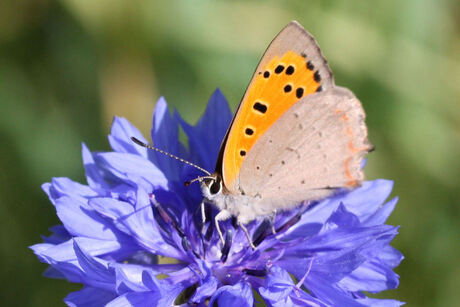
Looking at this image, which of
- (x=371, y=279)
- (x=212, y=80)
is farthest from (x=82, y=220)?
(x=212, y=80)

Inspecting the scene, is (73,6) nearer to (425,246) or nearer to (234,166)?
(234,166)

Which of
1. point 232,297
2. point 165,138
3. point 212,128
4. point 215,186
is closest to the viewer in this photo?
point 232,297

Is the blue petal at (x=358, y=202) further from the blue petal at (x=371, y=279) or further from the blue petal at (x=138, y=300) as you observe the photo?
the blue petal at (x=138, y=300)

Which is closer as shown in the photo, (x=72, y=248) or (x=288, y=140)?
(x=72, y=248)

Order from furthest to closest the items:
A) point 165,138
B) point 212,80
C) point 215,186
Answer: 1. point 212,80
2. point 165,138
3. point 215,186

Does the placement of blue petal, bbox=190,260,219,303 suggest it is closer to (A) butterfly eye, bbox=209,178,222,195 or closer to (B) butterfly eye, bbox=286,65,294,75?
(A) butterfly eye, bbox=209,178,222,195

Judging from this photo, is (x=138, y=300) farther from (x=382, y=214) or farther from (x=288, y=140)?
(x=382, y=214)

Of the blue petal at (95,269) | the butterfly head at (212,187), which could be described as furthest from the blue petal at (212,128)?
the blue petal at (95,269)

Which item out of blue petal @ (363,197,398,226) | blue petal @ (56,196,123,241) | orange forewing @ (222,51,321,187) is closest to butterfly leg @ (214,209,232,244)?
orange forewing @ (222,51,321,187)
